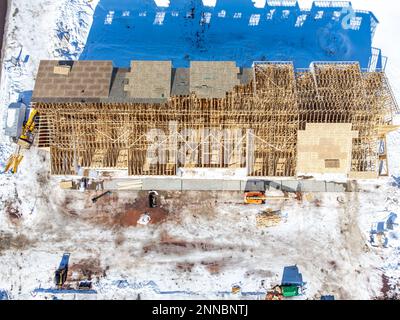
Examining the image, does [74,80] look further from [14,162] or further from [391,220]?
[391,220]

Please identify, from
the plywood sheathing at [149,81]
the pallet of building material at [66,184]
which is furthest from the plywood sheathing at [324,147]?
the pallet of building material at [66,184]

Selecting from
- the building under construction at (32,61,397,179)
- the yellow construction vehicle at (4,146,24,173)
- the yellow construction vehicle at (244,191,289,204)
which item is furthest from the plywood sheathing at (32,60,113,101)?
the yellow construction vehicle at (244,191,289,204)

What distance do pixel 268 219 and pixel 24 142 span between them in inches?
559

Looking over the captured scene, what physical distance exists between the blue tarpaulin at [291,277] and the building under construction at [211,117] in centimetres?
529

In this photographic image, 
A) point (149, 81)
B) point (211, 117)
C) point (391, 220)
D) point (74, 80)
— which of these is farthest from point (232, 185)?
point (74, 80)

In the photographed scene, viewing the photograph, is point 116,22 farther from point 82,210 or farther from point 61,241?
Result: point 61,241

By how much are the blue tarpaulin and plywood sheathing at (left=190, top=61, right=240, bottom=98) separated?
10067 millimetres

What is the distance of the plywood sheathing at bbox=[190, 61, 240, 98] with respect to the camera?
65.1ft

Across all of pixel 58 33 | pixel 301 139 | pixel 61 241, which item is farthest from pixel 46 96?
pixel 301 139

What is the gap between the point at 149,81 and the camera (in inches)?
784

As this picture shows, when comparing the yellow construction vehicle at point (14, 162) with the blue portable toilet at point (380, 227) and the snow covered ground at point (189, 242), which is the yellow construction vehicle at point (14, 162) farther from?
the blue portable toilet at point (380, 227)

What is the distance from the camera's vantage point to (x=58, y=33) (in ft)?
75.3

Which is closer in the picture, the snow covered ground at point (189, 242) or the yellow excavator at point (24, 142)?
the snow covered ground at point (189, 242)

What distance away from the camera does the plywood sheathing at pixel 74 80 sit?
19.9m
